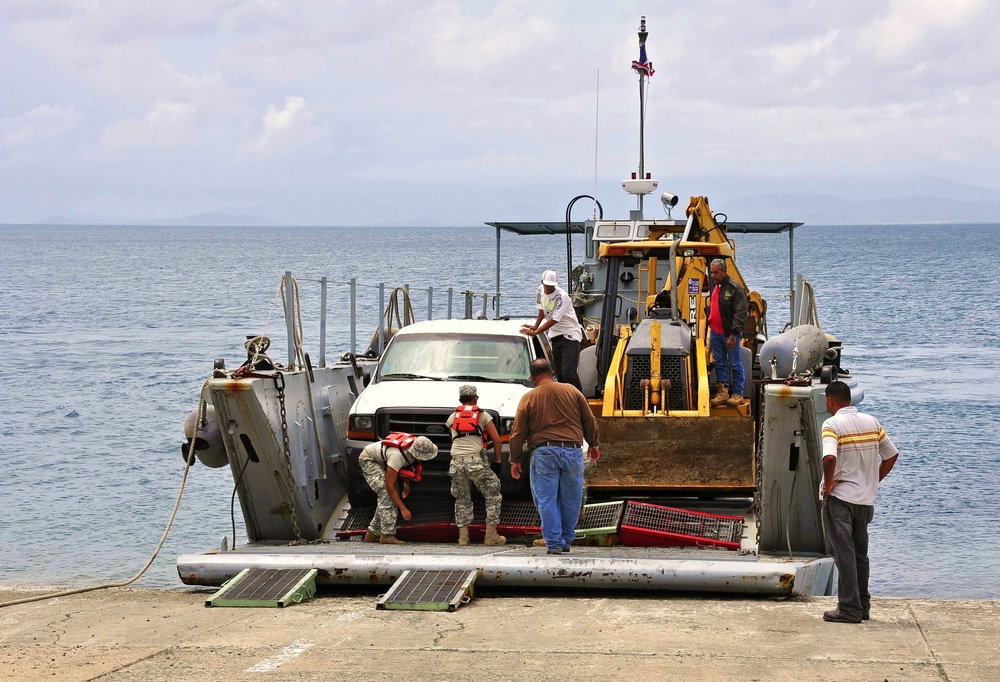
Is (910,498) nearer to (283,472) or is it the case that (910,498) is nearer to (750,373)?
(750,373)

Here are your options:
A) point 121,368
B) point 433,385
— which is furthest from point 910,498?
point 121,368

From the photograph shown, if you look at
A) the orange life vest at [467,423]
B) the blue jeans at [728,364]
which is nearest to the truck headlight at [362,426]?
the orange life vest at [467,423]

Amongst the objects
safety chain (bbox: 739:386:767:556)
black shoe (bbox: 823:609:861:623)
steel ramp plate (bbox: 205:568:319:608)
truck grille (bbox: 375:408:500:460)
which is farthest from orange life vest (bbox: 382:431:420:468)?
black shoe (bbox: 823:609:861:623)

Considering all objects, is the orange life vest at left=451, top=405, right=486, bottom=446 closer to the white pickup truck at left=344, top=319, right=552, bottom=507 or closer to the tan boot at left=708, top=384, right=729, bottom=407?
the white pickup truck at left=344, top=319, right=552, bottom=507

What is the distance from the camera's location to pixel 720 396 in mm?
12000

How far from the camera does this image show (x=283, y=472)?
10.3 metres

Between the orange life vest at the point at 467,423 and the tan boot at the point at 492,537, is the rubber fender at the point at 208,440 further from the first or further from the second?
the tan boot at the point at 492,537

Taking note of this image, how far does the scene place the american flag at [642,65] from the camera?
20.1 m

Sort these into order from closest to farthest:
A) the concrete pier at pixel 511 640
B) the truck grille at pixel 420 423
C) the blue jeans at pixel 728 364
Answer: the concrete pier at pixel 511 640, the truck grille at pixel 420 423, the blue jeans at pixel 728 364

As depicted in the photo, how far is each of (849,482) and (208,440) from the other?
17.1 ft

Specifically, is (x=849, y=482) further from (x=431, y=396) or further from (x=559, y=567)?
(x=431, y=396)

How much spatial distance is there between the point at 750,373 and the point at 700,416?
5.75 ft

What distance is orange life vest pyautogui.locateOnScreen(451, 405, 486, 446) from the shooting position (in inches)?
396

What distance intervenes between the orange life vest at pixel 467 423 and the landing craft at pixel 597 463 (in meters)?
0.48
